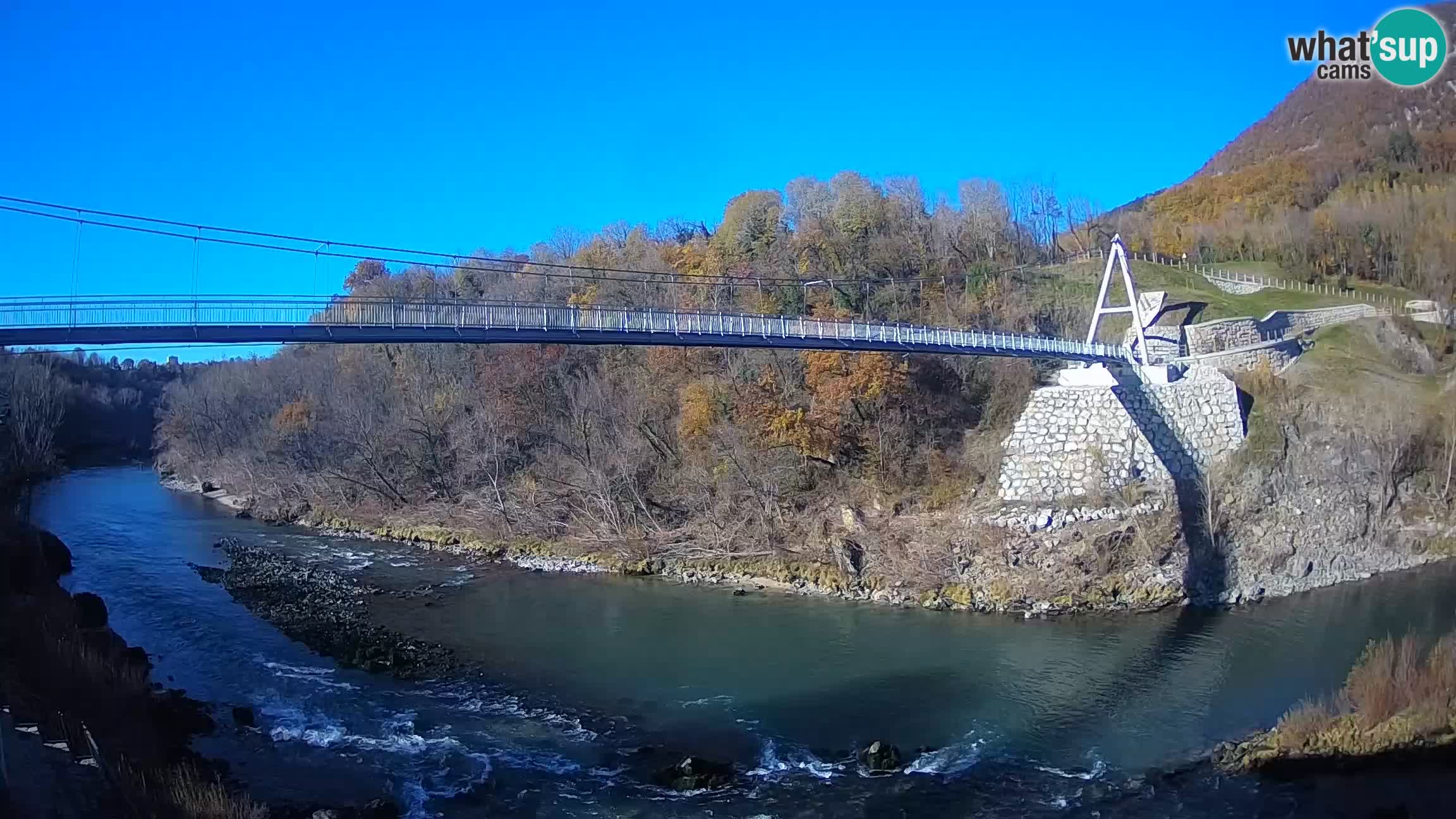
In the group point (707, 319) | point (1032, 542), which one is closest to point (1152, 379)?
point (1032, 542)

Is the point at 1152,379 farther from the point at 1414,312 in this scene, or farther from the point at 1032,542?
the point at 1414,312

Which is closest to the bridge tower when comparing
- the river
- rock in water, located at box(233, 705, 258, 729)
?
the river

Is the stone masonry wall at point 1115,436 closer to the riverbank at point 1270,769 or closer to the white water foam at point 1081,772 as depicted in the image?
the riverbank at point 1270,769

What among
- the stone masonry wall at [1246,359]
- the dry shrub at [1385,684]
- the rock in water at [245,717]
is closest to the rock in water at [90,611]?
the rock in water at [245,717]

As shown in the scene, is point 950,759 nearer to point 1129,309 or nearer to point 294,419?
point 1129,309

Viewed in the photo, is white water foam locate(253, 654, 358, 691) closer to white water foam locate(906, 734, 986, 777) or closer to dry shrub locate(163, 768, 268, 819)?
dry shrub locate(163, 768, 268, 819)
